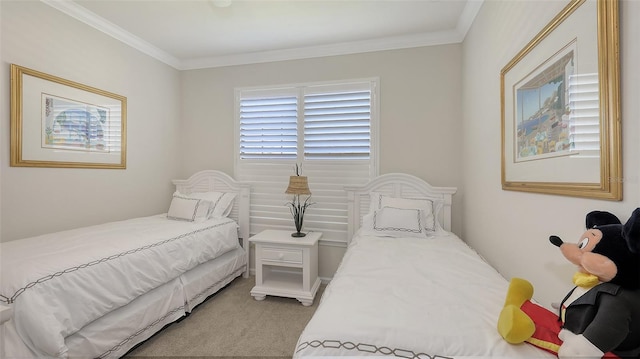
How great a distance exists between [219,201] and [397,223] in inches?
76.7

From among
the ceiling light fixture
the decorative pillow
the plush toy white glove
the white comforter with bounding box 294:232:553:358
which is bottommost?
the white comforter with bounding box 294:232:553:358

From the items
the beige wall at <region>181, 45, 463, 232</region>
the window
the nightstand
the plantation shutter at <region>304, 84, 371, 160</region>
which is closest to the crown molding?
the window

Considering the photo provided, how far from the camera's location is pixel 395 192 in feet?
8.88

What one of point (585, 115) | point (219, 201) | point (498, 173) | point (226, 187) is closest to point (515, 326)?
point (585, 115)

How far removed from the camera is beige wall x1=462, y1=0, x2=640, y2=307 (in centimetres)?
81

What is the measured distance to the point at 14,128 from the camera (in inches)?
74.9

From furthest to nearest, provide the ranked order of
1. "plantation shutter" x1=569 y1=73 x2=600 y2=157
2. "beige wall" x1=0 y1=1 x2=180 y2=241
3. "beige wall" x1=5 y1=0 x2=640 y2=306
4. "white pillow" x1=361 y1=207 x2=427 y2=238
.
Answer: "white pillow" x1=361 y1=207 x2=427 y2=238 → "beige wall" x1=0 y1=1 x2=180 y2=241 → "beige wall" x1=5 y1=0 x2=640 y2=306 → "plantation shutter" x1=569 y1=73 x2=600 y2=157

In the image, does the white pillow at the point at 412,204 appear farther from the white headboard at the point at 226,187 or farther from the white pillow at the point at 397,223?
the white headboard at the point at 226,187

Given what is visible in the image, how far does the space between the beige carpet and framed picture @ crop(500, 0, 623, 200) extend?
1805 mm

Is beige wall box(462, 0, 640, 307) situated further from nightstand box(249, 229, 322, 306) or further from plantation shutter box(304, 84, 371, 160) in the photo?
nightstand box(249, 229, 322, 306)

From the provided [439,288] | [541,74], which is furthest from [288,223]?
[541,74]

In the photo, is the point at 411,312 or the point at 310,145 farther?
the point at 310,145

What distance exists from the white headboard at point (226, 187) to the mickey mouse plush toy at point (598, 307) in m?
2.67

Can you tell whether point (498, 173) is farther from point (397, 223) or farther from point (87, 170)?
point (87, 170)
